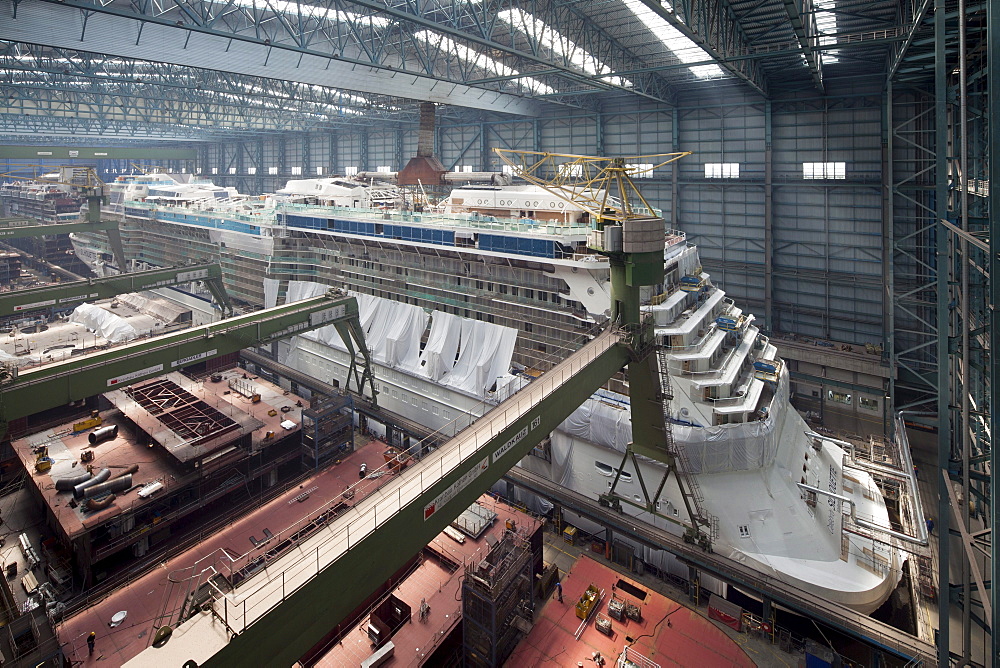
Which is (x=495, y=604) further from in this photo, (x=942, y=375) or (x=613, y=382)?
(x=942, y=375)

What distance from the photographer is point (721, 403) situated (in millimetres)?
17609

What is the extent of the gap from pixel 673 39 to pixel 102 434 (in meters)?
32.6

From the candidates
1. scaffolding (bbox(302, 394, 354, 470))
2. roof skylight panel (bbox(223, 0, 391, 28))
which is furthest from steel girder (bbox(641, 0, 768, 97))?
scaffolding (bbox(302, 394, 354, 470))

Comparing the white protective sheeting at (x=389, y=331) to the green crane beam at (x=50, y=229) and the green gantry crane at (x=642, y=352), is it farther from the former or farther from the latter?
the green crane beam at (x=50, y=229)

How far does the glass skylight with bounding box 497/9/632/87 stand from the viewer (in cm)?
2503

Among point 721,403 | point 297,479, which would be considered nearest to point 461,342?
point 297,479

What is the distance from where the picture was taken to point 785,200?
112ft

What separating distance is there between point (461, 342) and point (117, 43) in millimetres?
20150

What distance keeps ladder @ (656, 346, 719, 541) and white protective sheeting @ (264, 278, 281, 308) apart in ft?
83.8

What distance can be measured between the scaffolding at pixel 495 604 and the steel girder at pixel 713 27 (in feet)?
58.2

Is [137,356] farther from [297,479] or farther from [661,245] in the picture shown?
[661,245]

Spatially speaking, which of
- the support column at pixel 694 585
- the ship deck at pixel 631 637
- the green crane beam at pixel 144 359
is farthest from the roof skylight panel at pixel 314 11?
the support column at pixel 694 585

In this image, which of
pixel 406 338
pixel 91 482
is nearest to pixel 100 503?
pixel 91 482

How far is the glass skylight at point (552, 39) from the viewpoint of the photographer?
25.0 meters
